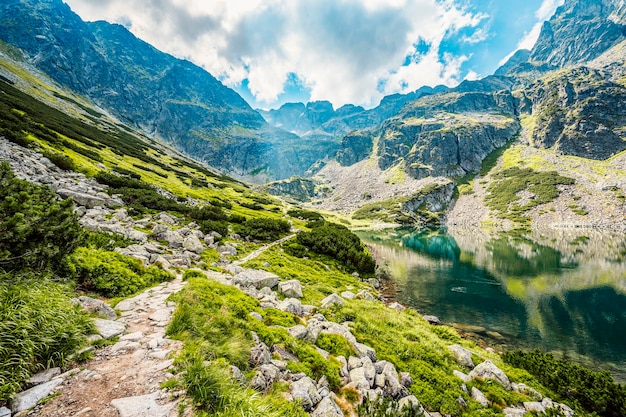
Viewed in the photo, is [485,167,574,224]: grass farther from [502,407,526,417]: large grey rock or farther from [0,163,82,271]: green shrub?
[0,163,82,271]: green shrub

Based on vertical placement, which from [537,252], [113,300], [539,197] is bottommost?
[113,300]

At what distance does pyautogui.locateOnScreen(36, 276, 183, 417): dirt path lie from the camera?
15.9ft

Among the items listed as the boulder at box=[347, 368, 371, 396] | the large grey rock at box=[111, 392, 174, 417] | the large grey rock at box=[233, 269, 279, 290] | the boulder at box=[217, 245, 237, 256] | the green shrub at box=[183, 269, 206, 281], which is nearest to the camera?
the large grey rock at box=[111, 392, 174, 417]

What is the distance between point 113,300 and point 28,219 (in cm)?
416

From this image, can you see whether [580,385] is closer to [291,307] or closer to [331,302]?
[331,302]

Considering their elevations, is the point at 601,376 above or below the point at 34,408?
above

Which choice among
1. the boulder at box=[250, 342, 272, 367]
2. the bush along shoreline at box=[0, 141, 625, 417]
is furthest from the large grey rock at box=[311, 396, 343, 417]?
the boulder at box=[250, 342, 272, 367]

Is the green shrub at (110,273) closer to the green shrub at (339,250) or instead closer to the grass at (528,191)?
the green shrub at (339,250)

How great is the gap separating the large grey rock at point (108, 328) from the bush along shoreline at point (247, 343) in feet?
0.34

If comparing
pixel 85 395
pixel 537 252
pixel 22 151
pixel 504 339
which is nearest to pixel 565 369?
pixel 504 339

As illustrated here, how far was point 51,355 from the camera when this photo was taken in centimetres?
580

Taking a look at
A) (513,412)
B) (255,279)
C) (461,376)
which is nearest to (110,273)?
(255,279)

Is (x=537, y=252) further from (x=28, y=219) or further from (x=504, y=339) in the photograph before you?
(x=28, y=219)

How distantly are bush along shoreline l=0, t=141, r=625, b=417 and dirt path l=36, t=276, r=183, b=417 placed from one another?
13.7 inches
